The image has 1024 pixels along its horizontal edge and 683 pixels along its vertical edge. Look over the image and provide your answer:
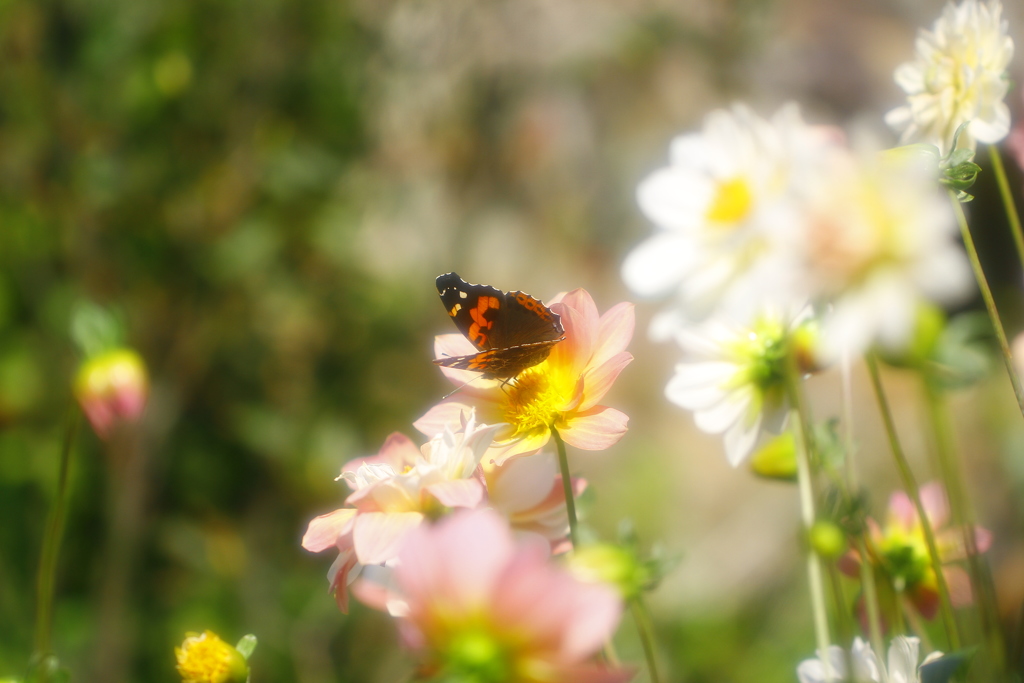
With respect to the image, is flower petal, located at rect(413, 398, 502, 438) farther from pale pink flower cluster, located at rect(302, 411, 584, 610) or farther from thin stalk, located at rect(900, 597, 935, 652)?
thin stalk, located at rect(900, 597, 935, 652)

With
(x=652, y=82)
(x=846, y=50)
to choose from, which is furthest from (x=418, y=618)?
(x=846, y=50)

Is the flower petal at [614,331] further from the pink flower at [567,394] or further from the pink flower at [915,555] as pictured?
the pink flower at [915,555]

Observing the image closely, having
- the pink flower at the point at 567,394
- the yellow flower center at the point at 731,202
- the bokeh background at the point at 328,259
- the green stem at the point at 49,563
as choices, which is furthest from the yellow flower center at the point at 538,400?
the bokeh background at the point at 328,259

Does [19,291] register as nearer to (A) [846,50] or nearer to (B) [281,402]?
(B) [281,402]

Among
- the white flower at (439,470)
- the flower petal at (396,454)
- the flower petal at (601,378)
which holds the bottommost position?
the white flower at (439,470)

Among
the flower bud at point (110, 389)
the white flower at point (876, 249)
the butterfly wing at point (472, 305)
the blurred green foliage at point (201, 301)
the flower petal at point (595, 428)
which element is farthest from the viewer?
the blurred green foliage at point (201, 301)

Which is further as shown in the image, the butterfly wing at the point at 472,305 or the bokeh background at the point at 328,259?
the bokeh background at the point at 328,259
